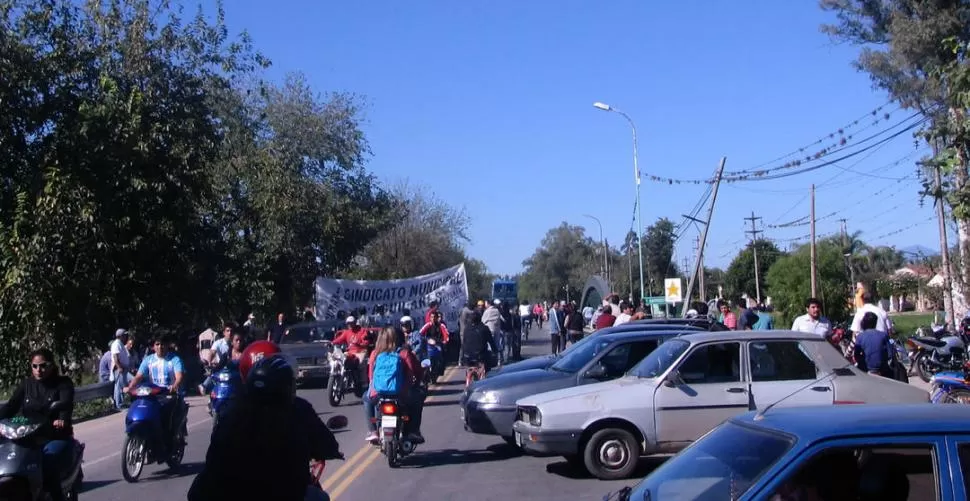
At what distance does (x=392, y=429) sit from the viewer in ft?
37.3

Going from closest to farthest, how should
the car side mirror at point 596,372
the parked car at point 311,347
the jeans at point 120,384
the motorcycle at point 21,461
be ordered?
the motorcycle at point 21,461, the car side mirror at point 596,372, the jeans at point 120,384, the parked car at point 311,347

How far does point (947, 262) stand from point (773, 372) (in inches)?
918

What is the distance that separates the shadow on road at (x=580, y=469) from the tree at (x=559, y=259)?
101680mm

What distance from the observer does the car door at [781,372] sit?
10.2 m

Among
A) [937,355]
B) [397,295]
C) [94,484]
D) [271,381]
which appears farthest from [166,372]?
[397,295]

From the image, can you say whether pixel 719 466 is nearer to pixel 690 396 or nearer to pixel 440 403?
pixel 690 396

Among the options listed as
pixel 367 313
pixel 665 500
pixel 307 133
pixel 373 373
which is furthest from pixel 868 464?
pixel 307 133

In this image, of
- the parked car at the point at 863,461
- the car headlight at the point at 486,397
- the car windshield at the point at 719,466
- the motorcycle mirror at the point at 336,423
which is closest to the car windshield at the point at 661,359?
the car headlight at the point at 486,397

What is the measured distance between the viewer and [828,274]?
57.0 m

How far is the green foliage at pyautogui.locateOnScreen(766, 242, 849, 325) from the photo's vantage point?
5231 cm

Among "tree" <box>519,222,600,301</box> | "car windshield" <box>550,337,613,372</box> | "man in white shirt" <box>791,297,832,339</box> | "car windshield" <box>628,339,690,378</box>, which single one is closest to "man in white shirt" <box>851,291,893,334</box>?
"man in white shirt" <box>791,297,832,339</box>

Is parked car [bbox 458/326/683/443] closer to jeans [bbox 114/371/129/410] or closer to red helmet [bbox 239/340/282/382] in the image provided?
red helmet [bbox 239/340/282/382]

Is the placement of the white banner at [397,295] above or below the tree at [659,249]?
below

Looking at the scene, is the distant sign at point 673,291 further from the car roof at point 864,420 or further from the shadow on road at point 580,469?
the car roof at point 864,420
